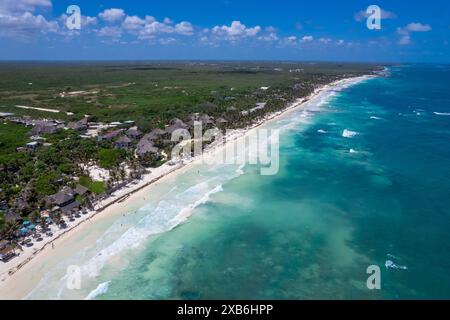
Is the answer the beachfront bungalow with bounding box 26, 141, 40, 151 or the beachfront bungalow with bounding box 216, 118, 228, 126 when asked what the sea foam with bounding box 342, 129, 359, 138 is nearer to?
the beachfront bungalow with bounding box 216, 118, 228, 126

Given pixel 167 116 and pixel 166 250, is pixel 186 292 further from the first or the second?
pixel 167 116

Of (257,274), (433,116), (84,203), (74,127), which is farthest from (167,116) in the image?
(433,116)

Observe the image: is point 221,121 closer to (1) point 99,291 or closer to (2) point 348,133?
(2) point 348,133

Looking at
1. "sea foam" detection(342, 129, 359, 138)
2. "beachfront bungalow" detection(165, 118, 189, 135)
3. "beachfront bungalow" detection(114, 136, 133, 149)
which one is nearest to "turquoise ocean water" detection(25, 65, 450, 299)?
"sea foam" detection(342, 129, 359, 138)

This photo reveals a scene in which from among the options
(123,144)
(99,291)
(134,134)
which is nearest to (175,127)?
(134,134)

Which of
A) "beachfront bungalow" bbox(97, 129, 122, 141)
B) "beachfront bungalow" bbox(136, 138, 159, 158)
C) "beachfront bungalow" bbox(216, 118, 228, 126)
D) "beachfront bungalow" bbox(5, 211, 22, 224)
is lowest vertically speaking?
"beachfront bungalow" bbox(5, 211, 22, 224)

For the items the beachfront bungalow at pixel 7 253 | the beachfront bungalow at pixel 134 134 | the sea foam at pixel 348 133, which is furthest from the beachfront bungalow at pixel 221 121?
the beachfront bungalow at pixel 7 253

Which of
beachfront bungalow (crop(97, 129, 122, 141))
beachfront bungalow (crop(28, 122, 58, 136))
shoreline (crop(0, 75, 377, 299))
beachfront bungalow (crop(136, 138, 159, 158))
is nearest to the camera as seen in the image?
shoreline (crop(0, 75, 377, 299))

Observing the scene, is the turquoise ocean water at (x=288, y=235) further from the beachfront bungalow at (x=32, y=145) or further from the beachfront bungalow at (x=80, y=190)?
the beachfront bungalow at (x=32, y=145)

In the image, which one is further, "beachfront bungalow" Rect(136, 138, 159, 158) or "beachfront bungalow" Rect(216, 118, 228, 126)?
"beachfront bungalow" Rect(216, 118, 228, 126)
